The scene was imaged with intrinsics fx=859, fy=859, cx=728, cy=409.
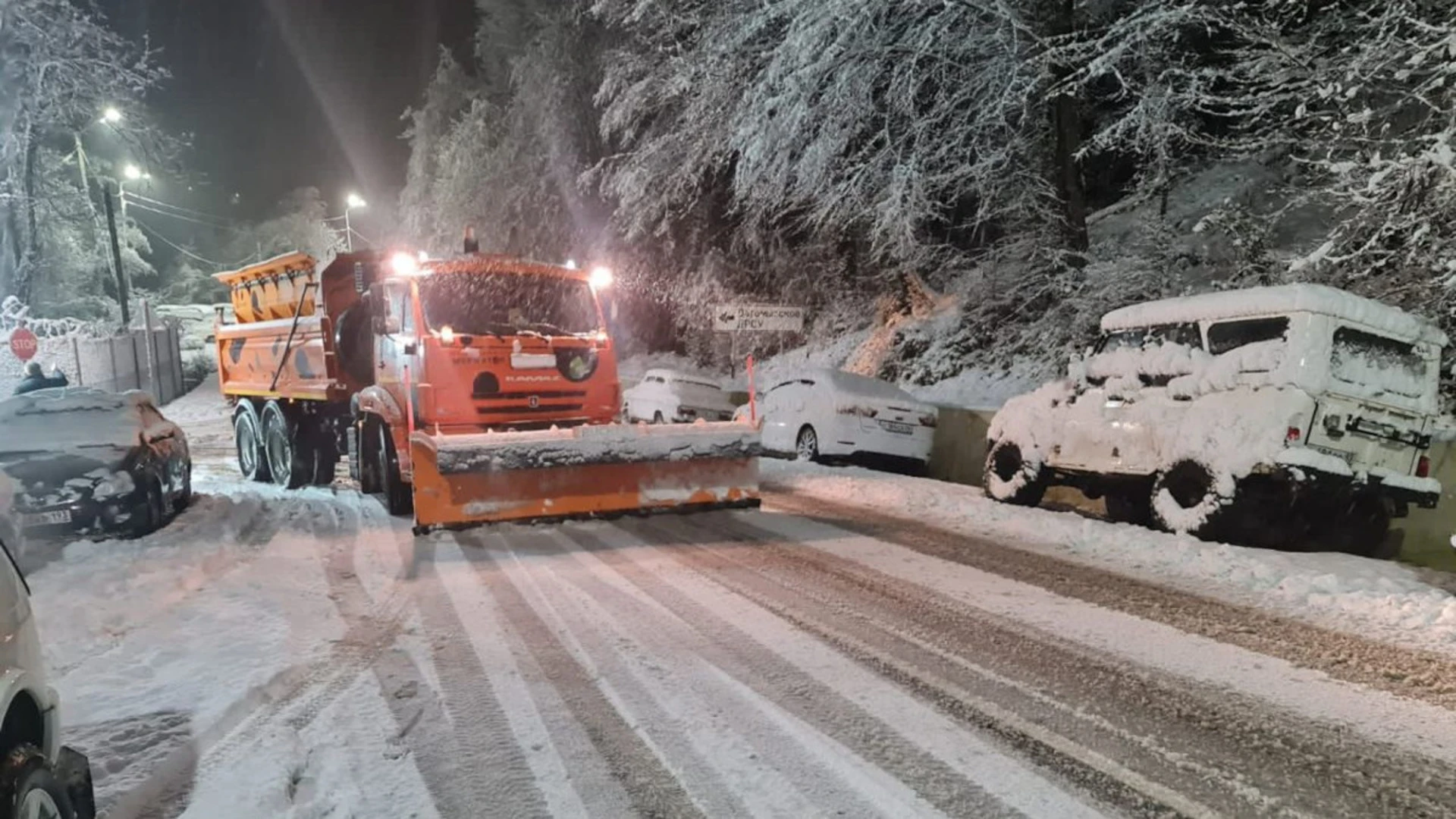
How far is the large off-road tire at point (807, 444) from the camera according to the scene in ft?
44.8

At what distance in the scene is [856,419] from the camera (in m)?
12.9

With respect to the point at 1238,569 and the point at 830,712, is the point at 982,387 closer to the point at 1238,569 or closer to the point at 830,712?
the point at 1238,569

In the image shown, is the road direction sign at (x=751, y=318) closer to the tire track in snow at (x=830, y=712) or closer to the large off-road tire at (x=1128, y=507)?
the large off-road tire at (x=1128, y=507)

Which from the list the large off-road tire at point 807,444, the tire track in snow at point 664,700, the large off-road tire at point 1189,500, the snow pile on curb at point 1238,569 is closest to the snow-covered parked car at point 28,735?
the tire track in snow at point 664,700

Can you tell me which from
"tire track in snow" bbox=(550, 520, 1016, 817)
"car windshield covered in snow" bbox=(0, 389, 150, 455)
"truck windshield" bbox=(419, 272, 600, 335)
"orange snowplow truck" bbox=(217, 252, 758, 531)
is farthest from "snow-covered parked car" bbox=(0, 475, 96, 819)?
"car windshield covered in snow" bbox=(0, 389, 150, 455)

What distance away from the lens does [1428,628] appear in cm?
522

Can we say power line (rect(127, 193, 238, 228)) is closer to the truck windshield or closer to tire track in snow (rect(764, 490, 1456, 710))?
the truck windshield

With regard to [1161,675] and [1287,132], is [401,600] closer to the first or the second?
[1161,675]

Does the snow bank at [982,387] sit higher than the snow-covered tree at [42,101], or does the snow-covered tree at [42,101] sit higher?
the snow-covered tree at [42,101]

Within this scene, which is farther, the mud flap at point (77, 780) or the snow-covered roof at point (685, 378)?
the snow-covered roof at point (685, 378)

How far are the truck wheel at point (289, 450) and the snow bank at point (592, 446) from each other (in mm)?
5585

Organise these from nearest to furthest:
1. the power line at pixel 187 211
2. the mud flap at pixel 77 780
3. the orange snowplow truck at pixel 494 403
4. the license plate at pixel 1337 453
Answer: the mud flap at pixel 77 780 < the license plate at pixel 1337 453 < the orange snowplow truck at pixel 494 403 < the power line at pixel 187 211

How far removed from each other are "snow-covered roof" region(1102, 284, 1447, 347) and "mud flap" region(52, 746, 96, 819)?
8.39m

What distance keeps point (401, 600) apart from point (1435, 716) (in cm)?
586
